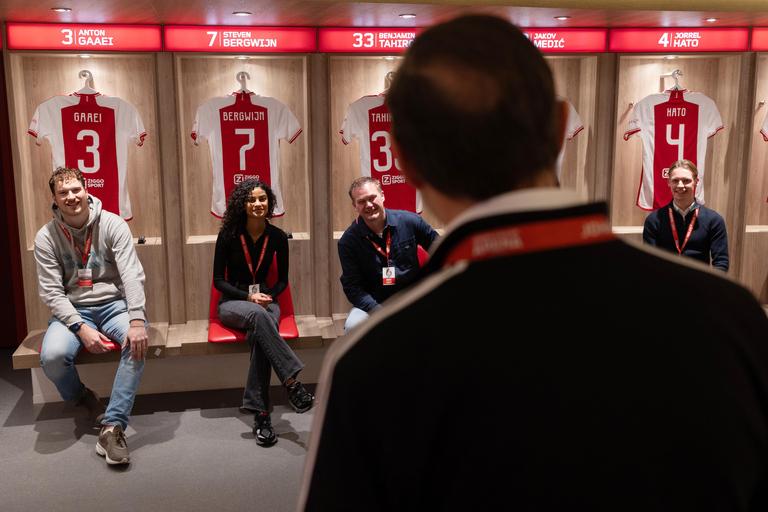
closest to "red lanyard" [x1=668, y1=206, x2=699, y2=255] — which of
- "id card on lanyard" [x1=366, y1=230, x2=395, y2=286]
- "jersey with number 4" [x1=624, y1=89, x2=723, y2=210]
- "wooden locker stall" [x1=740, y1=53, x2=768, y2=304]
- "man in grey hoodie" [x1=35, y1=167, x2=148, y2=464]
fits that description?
"jersey with number 4" [x1=624, y1=89, x2=723, y2=210]

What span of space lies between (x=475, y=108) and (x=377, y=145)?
15.2 ft

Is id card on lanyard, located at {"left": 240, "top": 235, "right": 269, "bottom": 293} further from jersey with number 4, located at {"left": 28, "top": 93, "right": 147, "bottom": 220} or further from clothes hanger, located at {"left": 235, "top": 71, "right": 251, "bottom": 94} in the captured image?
clothes hanger, located at {"left": 235, "top": 71, "right": 251, "bottom": 94}

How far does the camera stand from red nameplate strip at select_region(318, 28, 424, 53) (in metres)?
4.83

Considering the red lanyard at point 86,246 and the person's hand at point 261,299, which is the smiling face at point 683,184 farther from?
the red lanyard at point 86,246

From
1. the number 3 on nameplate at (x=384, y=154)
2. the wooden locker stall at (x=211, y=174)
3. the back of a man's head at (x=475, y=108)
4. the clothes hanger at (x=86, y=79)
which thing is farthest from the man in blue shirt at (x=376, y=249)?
the back of a man's head at (x=475, y=108)

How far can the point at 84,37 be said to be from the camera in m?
4.53

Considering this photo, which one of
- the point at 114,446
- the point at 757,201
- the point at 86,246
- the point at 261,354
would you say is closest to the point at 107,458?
the point at 114,446

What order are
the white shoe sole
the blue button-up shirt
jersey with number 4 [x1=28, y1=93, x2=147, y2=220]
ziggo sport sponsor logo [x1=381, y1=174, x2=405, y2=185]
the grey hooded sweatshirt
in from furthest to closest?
ziggo sport sponsor logo [x1=381, y1=174, x2=405, y2=185]
jersey with number 4 [x1=28, y1=93, x2=147, y2=220]
the blue button-up shirt
the grey hooded sweatshirt
the white shoe sole

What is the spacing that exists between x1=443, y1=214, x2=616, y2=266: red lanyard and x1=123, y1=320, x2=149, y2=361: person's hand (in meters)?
3.62

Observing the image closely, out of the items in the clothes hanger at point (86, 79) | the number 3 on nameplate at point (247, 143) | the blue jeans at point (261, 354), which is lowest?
the blue jeans at point (261, 354)

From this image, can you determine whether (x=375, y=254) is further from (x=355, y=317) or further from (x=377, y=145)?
(x=377, y=145)

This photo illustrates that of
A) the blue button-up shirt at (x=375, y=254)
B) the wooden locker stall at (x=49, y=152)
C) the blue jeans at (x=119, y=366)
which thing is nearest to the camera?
the blue jeans at (x=119, y=366)

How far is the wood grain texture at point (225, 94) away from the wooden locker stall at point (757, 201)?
3.59m

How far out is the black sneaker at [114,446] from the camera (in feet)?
11.6
